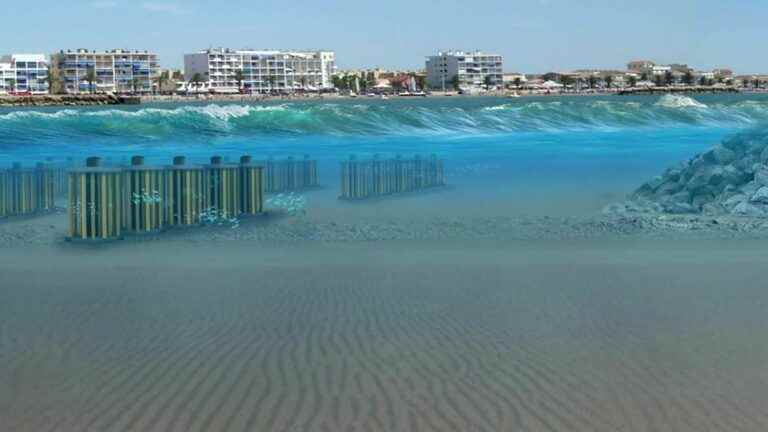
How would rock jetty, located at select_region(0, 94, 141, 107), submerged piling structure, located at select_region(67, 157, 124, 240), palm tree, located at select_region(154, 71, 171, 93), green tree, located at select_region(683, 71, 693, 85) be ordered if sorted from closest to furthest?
submerged piling structure, located at select_region(67, 157, 124, 240), rock jetty, located at select_region(0, 94, 141, 107), palm tree, located at select_region(154, 71, 171, 93), green tree, located at select_region(683, 71, 693, 85)

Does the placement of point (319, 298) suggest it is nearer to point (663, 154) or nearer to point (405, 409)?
point (405, 409)

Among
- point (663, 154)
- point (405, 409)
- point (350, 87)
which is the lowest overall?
point (405, 409)

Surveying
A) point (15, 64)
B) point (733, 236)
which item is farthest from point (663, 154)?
point (15, 64)

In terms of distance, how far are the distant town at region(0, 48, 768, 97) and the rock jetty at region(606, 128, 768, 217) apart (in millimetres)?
113498

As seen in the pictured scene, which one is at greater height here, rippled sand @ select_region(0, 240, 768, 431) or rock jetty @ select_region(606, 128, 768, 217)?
rock jetty @ select_region(606, 128, 768, 217)

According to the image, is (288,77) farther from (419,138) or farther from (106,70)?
(419,138)

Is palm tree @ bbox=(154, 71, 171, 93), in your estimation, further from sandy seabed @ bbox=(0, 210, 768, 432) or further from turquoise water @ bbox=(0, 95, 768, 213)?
sandy seabed @ bbox=(0, 210, 768, 432)

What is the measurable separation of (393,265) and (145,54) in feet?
439

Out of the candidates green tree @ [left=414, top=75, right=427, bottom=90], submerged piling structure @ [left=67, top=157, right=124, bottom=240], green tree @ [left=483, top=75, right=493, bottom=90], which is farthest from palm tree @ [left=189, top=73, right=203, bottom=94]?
submerged piling structure @ [left=67, top=157, right=124, bottom=240]

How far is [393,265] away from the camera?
25.8 feet

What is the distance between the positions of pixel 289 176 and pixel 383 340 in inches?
362

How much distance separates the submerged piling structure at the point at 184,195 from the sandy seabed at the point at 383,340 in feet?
3.60

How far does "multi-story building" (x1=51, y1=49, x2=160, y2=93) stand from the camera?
130m

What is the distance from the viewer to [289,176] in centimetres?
1444
